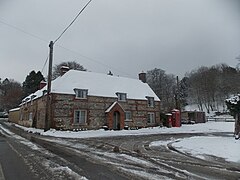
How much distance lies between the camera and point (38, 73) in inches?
3073

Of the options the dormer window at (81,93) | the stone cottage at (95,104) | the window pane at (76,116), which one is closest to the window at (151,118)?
the stone cottage at (95,104)

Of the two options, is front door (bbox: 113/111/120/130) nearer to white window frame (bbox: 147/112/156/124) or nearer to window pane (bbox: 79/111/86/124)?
window pane (bbox: 79/111/86/124)

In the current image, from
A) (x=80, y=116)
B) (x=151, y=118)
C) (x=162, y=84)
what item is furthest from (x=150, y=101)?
(x=162, y=84)

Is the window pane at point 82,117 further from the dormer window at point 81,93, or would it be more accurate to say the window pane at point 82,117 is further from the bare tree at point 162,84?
the bare tree at point 162,84

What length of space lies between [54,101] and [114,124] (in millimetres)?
8545

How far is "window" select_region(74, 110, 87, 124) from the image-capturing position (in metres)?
28.6

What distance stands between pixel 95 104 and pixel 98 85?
11.1 feet

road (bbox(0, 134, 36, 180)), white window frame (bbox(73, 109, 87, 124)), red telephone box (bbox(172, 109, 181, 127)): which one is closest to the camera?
road (bbox(0, 134, 36, 180))

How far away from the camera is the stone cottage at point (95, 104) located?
2781 centimetres

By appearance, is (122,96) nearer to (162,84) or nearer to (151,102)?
(151,102)

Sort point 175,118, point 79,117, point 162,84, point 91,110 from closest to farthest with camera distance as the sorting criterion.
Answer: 1. point 79,117
2. point 91,110
3. point 175,118
4. point 162,84

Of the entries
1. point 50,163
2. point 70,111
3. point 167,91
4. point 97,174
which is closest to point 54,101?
point 70,111

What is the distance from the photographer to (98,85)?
32.5 m

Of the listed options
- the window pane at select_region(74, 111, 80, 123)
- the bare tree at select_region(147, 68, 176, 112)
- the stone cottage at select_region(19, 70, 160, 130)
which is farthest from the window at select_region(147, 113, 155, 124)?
the bare tree at select_region(147, 68, 176, 112)
